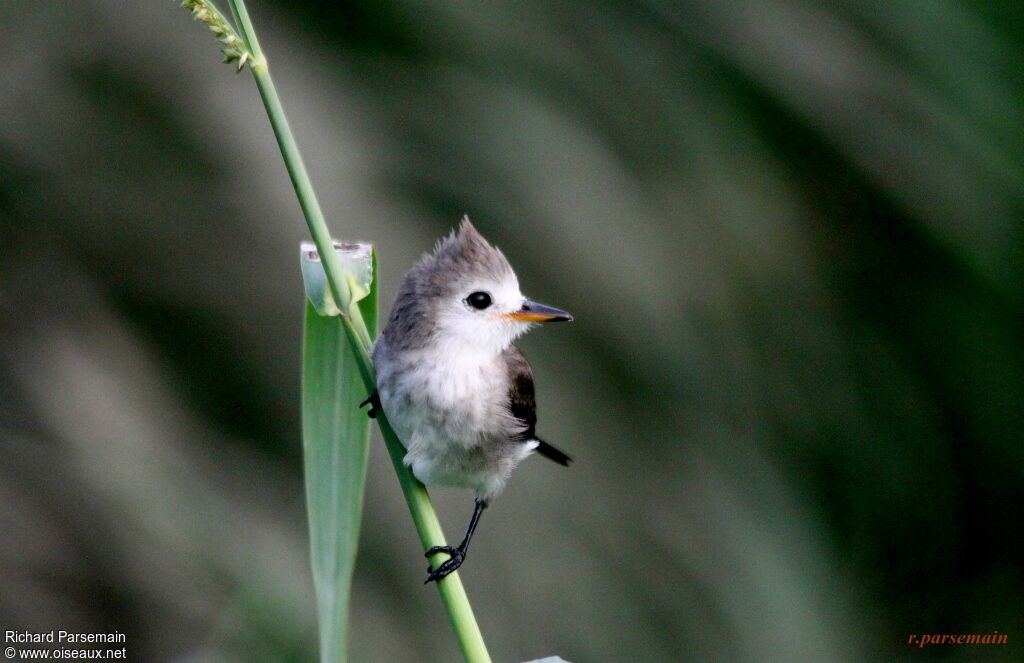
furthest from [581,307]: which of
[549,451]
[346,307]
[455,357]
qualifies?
[346,307]

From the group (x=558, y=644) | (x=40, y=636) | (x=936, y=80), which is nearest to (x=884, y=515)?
(x=558, y=644)

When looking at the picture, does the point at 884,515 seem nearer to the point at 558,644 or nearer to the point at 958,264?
the point at 958,264

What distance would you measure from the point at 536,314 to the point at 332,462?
1.69 feet

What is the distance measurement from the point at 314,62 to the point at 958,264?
193 cm

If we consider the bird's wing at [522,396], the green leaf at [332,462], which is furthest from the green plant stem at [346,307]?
the bird's wing at [522,396]

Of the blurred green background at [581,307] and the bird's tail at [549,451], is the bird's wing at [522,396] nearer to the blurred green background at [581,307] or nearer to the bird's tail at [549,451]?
the bird's tail at [549,451]

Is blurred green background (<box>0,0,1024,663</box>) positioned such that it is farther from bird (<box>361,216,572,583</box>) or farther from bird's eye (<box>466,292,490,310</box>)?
bird's eye (<box>466,292,490,310</box>)

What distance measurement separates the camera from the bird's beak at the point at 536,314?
1.61 m

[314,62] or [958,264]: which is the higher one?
[314,62]

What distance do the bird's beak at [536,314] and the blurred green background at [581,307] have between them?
1004mm

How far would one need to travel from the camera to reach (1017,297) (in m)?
2.80

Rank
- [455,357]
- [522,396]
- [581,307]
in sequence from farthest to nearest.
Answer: [581,307]
[522,396]
[455,357]

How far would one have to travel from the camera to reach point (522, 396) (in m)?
1.90

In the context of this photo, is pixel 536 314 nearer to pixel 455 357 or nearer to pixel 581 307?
pixel 455 357
